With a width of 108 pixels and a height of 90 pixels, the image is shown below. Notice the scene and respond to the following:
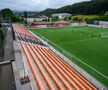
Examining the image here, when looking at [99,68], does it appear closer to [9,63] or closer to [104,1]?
[9,63]

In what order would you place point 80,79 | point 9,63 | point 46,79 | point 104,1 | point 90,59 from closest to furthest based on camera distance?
point 46,79
point 80,79
point 9,63
point 90,59
point 104,1

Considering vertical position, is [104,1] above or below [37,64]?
above

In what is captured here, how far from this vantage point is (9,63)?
16031 mm

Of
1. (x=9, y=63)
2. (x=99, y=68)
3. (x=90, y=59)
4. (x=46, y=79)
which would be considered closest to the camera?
(x=46, y=79)

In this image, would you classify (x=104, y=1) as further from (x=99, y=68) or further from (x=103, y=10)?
(x=99, y=68)

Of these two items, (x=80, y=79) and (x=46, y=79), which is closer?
(x=46, y=79)

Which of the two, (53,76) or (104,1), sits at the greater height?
(104,1)

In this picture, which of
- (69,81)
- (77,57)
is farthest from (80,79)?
(77,57)

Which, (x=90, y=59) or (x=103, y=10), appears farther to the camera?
(x=103, y=10)

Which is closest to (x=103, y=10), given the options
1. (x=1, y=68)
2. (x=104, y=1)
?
(x=104, y=1)

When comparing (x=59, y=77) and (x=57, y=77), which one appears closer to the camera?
(x=59, y=77)

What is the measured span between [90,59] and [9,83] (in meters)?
8.98

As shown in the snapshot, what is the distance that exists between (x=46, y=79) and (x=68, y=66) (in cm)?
428

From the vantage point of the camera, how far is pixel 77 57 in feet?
60.2
